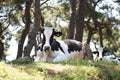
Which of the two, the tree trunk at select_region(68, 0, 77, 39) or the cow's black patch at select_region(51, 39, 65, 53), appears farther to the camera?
the tree trunk at select_region(68, 0, 77, 39)

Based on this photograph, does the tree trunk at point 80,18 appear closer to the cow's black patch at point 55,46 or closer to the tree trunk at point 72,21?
the tree trunk at point 72,21

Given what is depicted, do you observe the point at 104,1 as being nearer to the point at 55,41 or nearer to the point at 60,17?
the point at 60,17

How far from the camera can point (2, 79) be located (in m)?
5.84

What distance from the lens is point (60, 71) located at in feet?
23.9

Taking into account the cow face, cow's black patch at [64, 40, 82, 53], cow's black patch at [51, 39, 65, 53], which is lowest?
cow's black patch at [64, 40, 82, 53]

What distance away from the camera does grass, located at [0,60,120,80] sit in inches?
258

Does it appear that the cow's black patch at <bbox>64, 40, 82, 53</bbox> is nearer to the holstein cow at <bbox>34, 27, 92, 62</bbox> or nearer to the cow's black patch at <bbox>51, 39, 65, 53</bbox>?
the holstein cow at <bbox>34, 27, 92, 62</bbox>

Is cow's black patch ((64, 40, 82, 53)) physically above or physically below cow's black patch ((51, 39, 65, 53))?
below

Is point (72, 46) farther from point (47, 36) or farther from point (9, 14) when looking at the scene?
point (9, 14)

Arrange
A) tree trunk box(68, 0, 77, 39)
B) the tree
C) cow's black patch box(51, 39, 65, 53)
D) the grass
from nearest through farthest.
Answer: the grass → cow's black patch box(51, 39, 65, 53) → tree trunk box(68, 0, 77, 39) → the tree

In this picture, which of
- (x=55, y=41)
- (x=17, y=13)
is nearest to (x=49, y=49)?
(x=55, y=41)

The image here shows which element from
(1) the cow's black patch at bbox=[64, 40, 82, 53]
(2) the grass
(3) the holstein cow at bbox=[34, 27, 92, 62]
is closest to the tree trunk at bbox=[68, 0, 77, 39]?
(1) the cow's black patch at bbox=[64, 40, 82, 53]

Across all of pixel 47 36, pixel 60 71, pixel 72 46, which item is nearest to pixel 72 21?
pixel 72 46

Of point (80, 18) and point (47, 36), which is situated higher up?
point (80, 18)
